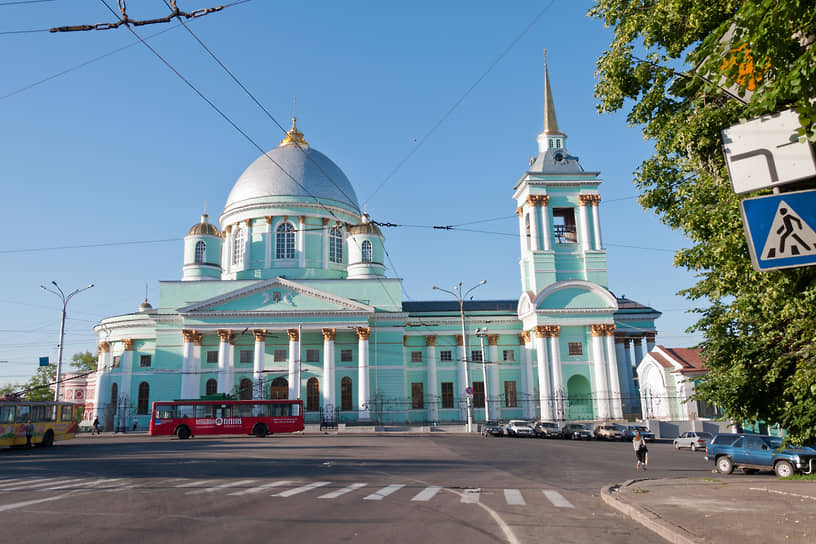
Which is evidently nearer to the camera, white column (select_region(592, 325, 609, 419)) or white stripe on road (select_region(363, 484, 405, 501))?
white stripe on road (select_region(363, 484, 405, 501))

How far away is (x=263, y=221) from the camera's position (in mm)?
55875

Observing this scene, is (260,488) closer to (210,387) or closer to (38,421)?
(38,421)

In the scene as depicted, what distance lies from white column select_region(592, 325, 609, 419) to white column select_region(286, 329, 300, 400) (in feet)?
75.4

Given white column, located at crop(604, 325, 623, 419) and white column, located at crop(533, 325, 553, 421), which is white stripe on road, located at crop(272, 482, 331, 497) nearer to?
white column, located at crop(533, 325, 553, 421)

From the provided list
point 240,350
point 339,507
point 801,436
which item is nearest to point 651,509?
point 801,436

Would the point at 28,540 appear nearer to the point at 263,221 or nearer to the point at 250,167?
the point at 263,221

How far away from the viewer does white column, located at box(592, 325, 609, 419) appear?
47.1m

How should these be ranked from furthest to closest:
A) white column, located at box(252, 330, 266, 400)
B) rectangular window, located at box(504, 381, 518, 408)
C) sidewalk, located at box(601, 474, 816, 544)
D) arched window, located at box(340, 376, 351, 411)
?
rectangular window, located at box(504, 381, 518, 408), arched window, located at box(340, 376, 351, 411), white column, located at box(252, 330, 266, 400), sidewalk, located at box(601, 474, 816, 544)

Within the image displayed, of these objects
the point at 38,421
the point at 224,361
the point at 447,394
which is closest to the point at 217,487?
the point at 38,421

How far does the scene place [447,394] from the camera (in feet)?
171

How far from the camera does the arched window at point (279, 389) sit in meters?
48.9

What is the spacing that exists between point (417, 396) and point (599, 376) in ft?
48.5

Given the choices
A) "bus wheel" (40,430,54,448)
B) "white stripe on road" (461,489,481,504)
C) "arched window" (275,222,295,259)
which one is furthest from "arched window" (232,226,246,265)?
"white stripe on road" (461,489,481,504)

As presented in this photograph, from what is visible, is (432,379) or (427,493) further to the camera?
(432,379)
